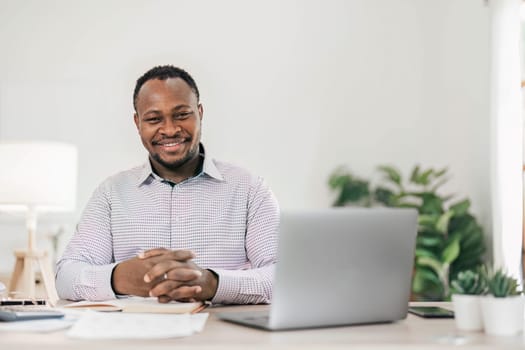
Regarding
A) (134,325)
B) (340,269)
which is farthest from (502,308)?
(134,325)

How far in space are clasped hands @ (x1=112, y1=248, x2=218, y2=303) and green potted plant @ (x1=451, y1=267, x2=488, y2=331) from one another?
69 centimetres

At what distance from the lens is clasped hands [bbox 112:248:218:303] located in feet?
6.59

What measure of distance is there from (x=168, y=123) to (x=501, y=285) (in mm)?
1313

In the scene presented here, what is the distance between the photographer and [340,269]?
1549 millimetres

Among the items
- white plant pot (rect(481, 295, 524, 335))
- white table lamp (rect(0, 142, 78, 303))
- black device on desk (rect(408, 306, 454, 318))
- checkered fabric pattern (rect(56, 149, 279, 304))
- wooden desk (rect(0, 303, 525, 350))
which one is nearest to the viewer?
wooden desk (rect(0, 303, 525, 350))

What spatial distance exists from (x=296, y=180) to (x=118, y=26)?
4.63ft

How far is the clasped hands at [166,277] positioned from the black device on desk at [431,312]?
0.49 meters

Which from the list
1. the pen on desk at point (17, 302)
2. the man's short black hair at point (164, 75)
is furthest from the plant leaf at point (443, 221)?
the pen on desk at point (17, 302)

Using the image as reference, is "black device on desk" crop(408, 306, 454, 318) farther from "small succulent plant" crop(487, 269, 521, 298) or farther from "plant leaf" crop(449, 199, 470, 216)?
"plant leaf" crop(449, 199, 470, 216)

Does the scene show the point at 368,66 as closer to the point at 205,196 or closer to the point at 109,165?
the point at 109,165

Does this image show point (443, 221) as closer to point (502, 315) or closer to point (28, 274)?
point (28, 274)

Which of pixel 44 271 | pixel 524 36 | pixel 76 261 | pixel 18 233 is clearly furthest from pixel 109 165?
pixel 76 261

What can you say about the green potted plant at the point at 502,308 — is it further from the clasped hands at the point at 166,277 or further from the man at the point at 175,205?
the man at the point at 175,205

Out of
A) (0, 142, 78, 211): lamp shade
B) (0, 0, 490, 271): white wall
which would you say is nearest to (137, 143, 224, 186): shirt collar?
(0, 142, 78, 211): lamp shade
